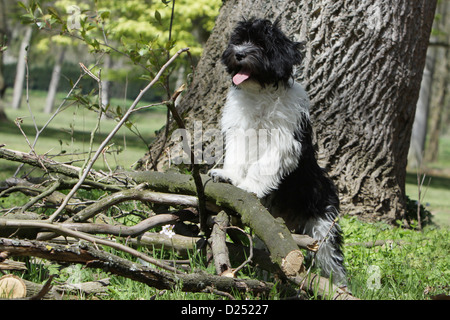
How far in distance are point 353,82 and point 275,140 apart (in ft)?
6.71

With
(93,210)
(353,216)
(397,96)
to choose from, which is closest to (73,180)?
(93,210)

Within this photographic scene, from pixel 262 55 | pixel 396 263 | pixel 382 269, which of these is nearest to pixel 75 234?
pixel 262 55

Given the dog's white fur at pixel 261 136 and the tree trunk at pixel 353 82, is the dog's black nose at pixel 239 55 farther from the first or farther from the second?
the tree trunk at pixel 353 82

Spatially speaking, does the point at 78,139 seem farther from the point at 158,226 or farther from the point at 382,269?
the point at 382,269

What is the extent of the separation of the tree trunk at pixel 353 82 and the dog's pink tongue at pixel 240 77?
1.50 m

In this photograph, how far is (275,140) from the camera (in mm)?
3982

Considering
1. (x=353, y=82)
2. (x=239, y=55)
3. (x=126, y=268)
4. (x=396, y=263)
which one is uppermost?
(x=239, y=55)

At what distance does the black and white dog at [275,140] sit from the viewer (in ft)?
13.0

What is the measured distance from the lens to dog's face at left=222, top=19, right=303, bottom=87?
393 cm

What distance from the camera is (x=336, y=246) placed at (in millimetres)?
4039

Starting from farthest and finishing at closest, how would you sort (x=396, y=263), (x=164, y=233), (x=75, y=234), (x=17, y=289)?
(x=396, y=263) → (x=164, y=233) → (x=75, y=234) → (x=17, y=289)

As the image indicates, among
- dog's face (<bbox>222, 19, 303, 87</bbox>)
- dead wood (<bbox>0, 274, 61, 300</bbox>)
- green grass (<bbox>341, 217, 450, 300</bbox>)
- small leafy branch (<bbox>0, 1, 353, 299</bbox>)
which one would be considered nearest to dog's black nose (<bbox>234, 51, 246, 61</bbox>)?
dog's face (<bbox>222, 19, 303, 87</bbox>)

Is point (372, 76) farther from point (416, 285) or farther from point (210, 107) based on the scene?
point (416, 285)
